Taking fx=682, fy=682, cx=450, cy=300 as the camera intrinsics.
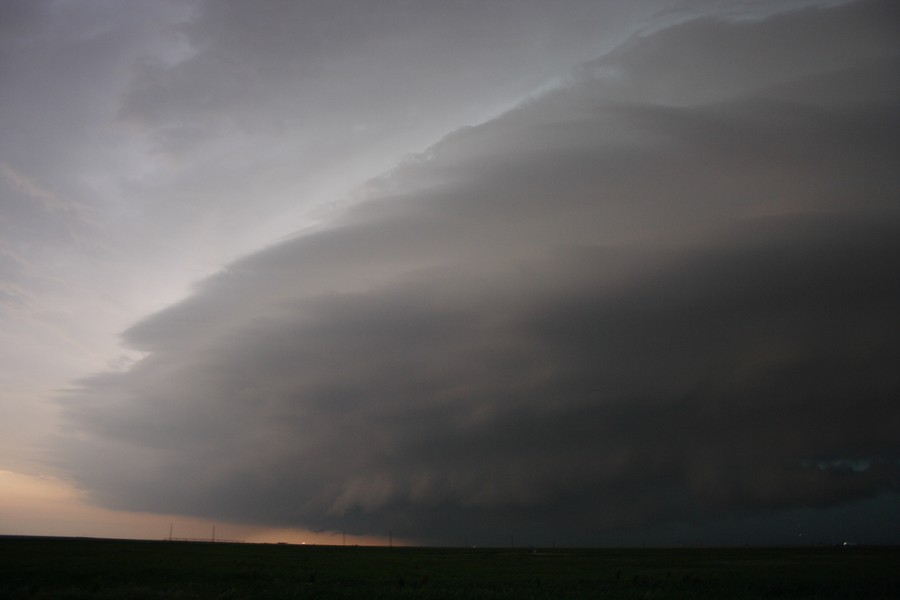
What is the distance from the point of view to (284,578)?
71688mm

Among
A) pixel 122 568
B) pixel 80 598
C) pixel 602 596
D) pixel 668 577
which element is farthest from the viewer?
pixel 122 568

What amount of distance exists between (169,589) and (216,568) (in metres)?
33.3

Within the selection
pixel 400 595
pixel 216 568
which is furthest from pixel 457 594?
pixel 216 568

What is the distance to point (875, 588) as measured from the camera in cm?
6275

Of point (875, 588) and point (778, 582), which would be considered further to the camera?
point (778, 582)

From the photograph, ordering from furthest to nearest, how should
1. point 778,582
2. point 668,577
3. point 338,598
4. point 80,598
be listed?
point 668,577 → point 778,582 → point 338,598 → point 80,598

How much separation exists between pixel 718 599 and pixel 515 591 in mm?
16569

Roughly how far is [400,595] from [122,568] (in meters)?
45.0

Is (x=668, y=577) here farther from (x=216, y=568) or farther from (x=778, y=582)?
(x=216, y=568)

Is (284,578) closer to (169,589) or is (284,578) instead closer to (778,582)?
(169,589)

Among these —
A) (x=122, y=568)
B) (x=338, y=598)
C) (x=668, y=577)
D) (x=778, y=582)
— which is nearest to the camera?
(x=338, y=598)

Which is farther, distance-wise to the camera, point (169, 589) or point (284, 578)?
point (284, 578)

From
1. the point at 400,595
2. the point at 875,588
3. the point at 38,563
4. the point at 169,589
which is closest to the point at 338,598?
the point at 400,595

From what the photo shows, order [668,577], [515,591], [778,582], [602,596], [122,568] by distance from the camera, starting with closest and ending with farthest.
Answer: [602,596]
[515,591]
[778,582]
[668,577]
[122,568]
